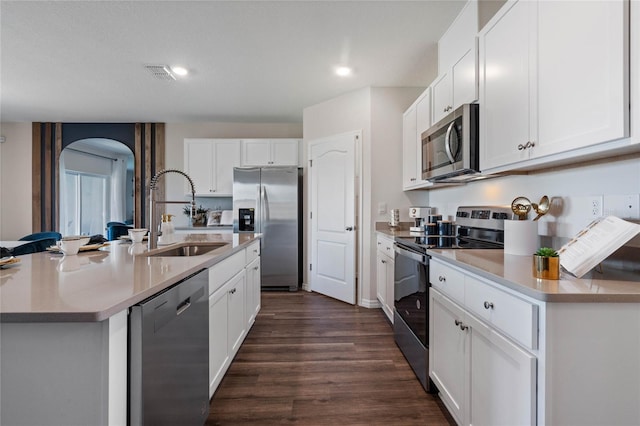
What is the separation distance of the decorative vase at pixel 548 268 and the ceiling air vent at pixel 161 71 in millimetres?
3554

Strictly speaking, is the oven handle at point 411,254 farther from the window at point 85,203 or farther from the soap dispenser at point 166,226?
the window at point 85,203

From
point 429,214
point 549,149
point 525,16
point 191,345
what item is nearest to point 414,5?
point 525,16

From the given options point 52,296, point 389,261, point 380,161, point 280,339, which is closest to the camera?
point 52,296

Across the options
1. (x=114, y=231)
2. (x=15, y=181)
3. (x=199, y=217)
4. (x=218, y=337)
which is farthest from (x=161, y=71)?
(x=15, y=181)

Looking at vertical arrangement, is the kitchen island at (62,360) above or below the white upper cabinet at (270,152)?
below

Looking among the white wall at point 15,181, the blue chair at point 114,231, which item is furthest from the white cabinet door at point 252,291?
the white wall at point 15,181

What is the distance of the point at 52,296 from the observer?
2.89 feet

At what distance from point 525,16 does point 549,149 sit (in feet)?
2.19

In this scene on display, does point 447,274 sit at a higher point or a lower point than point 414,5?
lower

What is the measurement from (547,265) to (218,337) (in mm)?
1645

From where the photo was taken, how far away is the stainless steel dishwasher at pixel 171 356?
90 cm

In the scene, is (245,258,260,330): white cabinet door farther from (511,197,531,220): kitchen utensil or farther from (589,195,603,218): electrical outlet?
(589,195,603,218): electrical outlet

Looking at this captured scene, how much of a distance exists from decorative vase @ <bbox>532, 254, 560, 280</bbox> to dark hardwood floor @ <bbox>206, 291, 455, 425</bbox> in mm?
1029

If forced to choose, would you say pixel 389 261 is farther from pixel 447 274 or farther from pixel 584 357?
pixel 584 357
